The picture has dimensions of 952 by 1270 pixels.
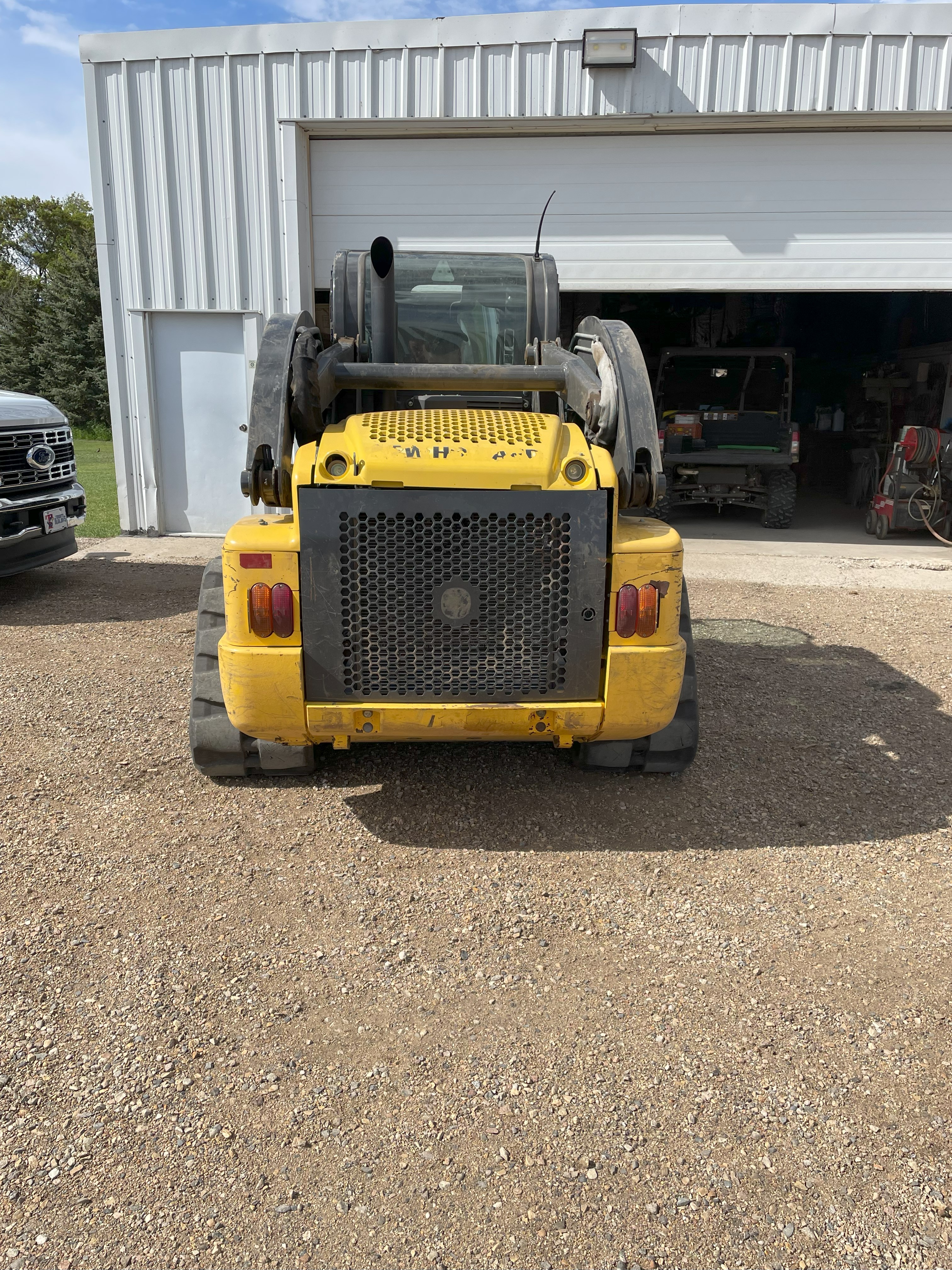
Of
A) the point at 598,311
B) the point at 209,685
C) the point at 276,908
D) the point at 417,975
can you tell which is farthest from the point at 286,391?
the point at 598,311

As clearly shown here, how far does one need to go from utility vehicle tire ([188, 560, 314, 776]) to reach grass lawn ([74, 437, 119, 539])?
513 cm

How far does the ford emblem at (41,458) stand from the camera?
739 cm

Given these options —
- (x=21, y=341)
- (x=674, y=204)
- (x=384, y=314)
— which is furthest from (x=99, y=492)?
(x=21, y=341)

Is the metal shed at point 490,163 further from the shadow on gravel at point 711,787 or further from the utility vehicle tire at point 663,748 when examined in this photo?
the utility vehicle tire at point 663,748

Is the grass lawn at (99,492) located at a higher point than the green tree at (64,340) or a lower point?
lower

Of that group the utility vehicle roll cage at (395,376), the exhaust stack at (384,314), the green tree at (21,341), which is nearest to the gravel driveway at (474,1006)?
the utility vehicle roll cage at (395,376)

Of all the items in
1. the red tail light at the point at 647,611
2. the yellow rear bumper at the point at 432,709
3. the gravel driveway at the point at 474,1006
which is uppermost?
the red tail light at the point at 647,611

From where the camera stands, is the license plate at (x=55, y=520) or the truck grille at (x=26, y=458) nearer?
the truck grille at (x=26, y=458)

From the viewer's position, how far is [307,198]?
10.4 m

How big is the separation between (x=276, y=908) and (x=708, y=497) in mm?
10659

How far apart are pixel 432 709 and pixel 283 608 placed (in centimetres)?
65

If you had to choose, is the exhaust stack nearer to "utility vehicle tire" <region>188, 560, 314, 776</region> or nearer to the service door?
"utility vehicle tire" <region>188, 560, 314, 776</region>

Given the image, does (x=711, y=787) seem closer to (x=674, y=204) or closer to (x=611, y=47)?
(x=674, y=204)

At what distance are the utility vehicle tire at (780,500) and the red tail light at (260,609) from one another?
10.6 metres
